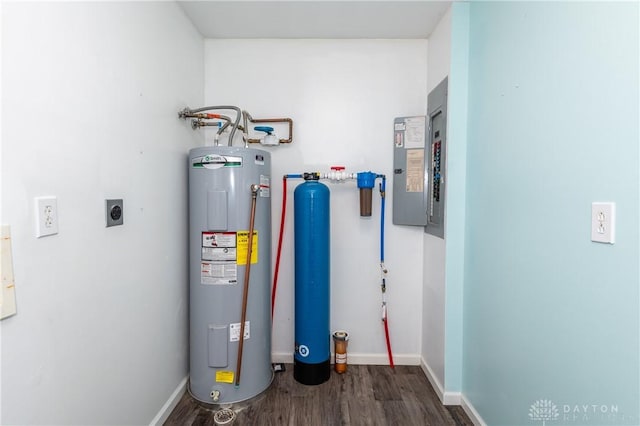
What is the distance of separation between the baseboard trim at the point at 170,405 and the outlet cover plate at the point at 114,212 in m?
1.07

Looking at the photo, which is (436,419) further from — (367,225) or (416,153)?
(416,153)

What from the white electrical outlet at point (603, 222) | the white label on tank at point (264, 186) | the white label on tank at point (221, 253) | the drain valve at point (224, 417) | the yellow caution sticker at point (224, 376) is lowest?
the drain valve at point (224, 417)

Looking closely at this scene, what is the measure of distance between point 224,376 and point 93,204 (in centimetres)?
120

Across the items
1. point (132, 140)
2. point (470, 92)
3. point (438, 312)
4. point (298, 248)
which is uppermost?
point (470, 92)

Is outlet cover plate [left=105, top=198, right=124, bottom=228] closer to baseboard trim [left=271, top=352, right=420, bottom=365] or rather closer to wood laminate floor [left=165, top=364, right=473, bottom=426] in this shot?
wood laminate floor [left=165, top=364, right=473, bottom=426]

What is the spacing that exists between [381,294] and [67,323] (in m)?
1.81

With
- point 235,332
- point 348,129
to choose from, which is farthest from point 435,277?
point 235,332

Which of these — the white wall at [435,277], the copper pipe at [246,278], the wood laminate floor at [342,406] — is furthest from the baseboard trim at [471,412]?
the copper pipe at [246,278]

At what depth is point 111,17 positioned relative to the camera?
1311 mm

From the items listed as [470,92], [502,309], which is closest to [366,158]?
[470,92]

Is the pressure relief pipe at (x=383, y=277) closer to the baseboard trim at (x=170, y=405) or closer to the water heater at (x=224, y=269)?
the water heater at (x=224, y=269)

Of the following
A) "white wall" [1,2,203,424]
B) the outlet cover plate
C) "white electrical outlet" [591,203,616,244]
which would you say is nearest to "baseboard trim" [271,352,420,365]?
"white wall" [1,2,203,424]

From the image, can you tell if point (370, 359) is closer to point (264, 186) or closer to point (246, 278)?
point (246, 278)

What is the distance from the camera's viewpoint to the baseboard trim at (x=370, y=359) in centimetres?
233
